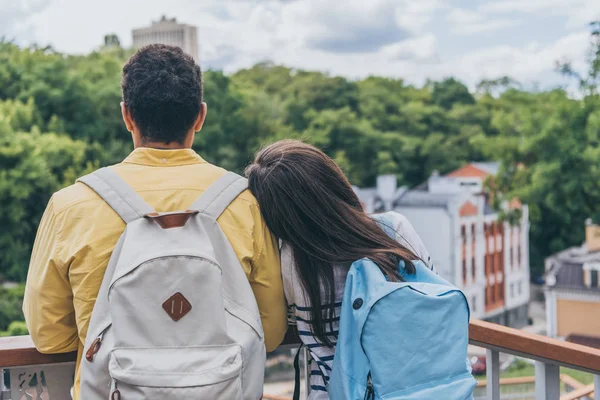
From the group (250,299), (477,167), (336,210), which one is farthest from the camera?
(477,167)

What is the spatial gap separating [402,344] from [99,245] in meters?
0.78

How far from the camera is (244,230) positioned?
6.37ft

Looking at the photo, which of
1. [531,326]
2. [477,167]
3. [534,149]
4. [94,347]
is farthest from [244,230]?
[477,167]

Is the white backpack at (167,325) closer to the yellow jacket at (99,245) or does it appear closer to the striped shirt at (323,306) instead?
the yellow jacket at (99,245)

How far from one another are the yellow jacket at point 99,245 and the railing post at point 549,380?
99cm

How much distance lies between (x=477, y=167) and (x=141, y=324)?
3703cm

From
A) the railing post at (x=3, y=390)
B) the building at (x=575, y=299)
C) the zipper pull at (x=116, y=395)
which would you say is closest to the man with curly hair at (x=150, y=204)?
the zipper pull at (x=116, y=395)

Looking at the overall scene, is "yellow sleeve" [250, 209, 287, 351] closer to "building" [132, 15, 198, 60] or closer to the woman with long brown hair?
the woman with long brown hair

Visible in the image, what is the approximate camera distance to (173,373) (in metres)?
1.69

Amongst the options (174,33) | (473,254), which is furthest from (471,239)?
(174,33)

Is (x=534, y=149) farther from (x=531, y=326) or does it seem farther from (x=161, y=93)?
(x=161, y=93)

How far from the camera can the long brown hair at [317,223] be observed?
2012 millimetres

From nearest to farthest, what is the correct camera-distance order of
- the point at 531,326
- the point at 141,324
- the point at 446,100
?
the point at 141,324 < the point at 531,326 < the point at 446,100

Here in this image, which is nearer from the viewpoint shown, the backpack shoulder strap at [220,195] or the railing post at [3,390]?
the backpack shoulder strap at [220,195]
